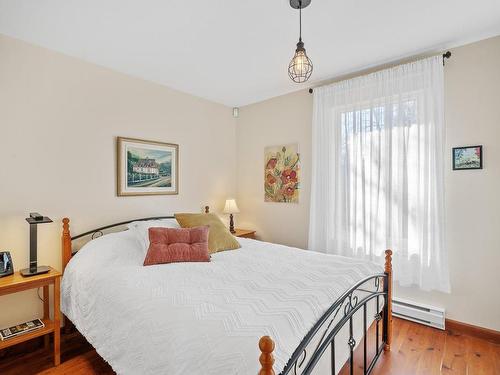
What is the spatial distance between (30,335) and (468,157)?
384 centimetres

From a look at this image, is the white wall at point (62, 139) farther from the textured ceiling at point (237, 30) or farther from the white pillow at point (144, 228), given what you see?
the white pillow at point (144, 228)

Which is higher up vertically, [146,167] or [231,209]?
[146,167]

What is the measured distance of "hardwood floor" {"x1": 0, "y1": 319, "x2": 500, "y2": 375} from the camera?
2.02 metres

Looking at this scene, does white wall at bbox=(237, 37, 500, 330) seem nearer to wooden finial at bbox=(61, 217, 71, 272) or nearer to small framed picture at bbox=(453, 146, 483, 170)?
small framed picture at bbox=(453, 146, 483, 170)

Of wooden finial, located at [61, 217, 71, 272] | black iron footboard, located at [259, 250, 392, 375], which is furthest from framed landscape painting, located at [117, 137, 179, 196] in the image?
black iron footboard, located at [259, 250, 392, 375]

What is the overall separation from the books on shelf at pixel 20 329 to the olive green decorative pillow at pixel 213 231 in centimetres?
137

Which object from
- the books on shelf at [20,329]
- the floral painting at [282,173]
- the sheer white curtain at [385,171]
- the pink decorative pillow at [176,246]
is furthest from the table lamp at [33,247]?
the sheer white curtain at [385,171]

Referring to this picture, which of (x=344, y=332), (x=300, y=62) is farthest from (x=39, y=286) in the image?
(x=300, y=62)

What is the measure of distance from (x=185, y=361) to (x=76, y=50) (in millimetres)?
2738

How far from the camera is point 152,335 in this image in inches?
52.0

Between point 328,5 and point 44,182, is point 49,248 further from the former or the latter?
point 328,5

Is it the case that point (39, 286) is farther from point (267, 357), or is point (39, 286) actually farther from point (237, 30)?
point (237, 30)

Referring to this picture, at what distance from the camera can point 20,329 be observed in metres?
2.09

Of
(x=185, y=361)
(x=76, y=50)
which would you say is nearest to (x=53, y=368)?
(x=185, y=361)
